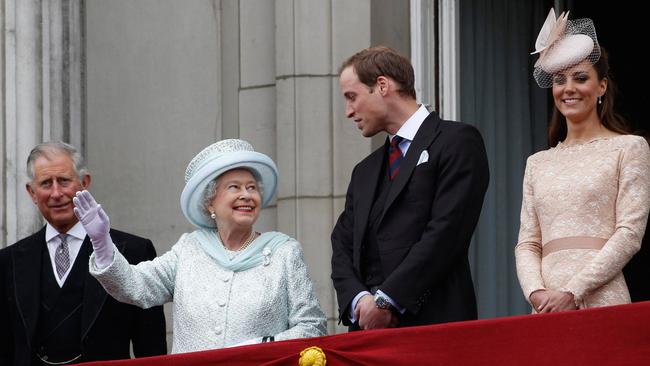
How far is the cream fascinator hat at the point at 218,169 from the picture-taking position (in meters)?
7.64

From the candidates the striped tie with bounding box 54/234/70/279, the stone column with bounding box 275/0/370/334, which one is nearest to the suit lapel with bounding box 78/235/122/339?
the striped tie with bounding box 54/234/70/279

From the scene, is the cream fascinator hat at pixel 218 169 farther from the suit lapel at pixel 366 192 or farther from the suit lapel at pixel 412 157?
the suit lapel at pixel 412 157

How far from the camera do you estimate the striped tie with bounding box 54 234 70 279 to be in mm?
8258

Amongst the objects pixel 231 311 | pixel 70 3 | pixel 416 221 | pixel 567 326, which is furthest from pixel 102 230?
pixel 70 3

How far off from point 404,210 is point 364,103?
1.65ft

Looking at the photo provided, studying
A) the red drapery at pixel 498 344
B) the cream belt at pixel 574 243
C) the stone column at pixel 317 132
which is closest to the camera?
the red drapery at pixel 498 344

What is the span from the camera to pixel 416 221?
745 centimetres

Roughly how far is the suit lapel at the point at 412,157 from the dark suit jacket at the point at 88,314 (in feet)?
4.30

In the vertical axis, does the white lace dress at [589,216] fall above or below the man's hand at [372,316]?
above

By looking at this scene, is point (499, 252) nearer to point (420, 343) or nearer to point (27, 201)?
point (27, 201)

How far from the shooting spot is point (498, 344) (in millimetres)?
6871

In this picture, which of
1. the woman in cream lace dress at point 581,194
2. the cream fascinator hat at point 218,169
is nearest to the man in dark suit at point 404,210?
the woman in cream lace dress at point 581,194

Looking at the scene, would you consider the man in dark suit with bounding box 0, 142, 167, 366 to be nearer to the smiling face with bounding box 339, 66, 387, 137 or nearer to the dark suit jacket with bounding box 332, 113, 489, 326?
the dark suit jacket with bounding box 332, 113, 489, 326

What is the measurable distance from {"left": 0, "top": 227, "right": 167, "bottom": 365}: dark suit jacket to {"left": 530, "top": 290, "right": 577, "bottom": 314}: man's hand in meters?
1.86
